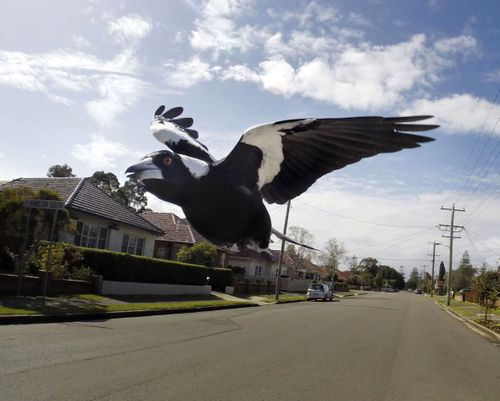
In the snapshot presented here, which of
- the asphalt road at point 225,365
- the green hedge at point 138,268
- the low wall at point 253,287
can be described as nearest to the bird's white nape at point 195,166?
the asphalt road at point 225,365

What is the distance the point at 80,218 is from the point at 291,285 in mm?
29580

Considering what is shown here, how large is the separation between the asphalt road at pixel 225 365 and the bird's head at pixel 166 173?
5004 millimetres

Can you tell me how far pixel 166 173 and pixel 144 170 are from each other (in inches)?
3.1

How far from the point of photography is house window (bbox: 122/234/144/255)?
25.2 m

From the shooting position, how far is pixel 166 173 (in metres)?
1.74

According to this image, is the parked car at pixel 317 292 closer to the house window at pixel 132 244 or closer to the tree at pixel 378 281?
the house window at pixel 132 244

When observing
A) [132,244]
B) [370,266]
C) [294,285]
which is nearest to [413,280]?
[370,266]

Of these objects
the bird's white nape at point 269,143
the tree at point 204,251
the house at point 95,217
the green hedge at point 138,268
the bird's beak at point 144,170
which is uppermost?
the house at point 95,217

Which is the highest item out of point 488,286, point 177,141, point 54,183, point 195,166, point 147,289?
point 54,183

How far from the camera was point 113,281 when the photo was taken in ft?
65.7

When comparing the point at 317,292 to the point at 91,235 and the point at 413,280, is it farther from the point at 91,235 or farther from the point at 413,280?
the point at 413,280

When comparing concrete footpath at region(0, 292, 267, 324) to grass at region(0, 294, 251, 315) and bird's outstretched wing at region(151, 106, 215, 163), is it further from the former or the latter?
bird's outstretched wing at region(151, 106, 215, 163)

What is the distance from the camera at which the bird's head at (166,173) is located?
1.70 meters

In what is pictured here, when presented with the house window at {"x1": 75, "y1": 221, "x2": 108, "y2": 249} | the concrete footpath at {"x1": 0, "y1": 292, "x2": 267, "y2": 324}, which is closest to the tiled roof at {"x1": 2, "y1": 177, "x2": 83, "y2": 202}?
the house window at {"x1": 75, "y1": 221, "x2": 108, "y2": 249}
